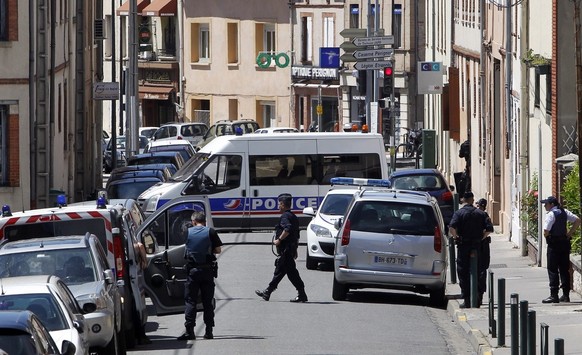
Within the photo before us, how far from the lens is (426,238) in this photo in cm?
2217

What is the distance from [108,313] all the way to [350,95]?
54.0m

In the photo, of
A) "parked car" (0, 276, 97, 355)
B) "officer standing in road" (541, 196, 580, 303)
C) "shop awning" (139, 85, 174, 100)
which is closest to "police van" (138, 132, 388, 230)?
"officer standing in road" (541, 196, 580, 303)

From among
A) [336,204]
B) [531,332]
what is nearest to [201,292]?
[531,332]

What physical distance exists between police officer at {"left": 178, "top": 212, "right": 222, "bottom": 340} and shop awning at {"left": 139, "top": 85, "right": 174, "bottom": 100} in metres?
57.9

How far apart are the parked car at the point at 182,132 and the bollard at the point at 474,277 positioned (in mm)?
40799

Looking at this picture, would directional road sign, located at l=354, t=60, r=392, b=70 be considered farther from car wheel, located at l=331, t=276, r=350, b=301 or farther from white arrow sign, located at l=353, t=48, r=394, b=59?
car wheel, located at l=331, t=276, r=350, b=301

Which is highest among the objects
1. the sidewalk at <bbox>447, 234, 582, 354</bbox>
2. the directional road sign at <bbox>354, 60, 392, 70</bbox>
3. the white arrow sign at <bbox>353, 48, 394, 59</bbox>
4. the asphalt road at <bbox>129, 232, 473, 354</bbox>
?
the white arrow sign at <bbox>353, 48, 394, 59</bbox>

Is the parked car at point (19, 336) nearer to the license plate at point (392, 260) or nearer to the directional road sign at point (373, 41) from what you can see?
the license plate at point (392, 260)

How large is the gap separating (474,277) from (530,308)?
884 millimetres

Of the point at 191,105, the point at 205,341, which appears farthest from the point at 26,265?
the point at 191,105

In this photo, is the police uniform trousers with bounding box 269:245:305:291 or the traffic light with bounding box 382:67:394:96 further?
the traffic light with bounding box 382:67:394:96

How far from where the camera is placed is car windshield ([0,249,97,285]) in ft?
53.2

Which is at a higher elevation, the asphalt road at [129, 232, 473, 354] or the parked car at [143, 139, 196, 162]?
the parked car at [143, 139, 196, 162]

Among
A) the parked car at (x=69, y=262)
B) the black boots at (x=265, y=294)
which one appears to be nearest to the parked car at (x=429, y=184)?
the black boots at (x=265, y=294)
